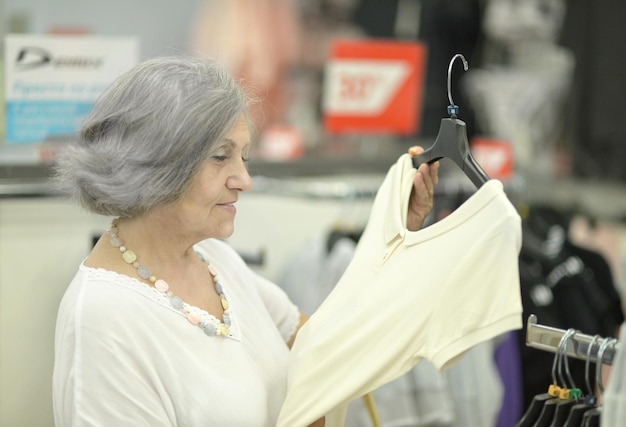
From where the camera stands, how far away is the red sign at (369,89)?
11.0ft

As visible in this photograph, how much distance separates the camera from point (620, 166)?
14.3ft

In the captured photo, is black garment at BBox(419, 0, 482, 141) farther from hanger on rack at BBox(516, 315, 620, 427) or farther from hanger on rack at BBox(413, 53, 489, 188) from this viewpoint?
hanger on rack at BBox(516, 315, 620, 427)

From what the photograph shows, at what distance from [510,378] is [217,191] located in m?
1.39

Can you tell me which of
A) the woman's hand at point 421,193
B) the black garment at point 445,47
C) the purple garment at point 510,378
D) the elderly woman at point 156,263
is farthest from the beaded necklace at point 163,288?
the black garment at point 445,47

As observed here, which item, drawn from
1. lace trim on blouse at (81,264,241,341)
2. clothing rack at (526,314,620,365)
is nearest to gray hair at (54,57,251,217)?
lace trim on blouse at (81,264,241,341)

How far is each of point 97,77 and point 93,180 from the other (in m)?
0.81

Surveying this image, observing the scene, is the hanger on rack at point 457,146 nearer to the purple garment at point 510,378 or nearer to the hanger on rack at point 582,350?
the hanger on rack at point 582,350

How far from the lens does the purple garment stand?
Answer: 2.61m

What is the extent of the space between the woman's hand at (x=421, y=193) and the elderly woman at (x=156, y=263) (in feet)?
1.01

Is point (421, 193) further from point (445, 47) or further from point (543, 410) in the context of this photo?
point (445, 47)

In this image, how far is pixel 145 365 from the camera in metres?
1.49

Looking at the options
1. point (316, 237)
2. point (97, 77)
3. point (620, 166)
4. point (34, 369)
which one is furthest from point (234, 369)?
point (620, 166)

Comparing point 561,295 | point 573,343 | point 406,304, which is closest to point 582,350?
point 573,343

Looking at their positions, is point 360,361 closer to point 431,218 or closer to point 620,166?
point 431,218
